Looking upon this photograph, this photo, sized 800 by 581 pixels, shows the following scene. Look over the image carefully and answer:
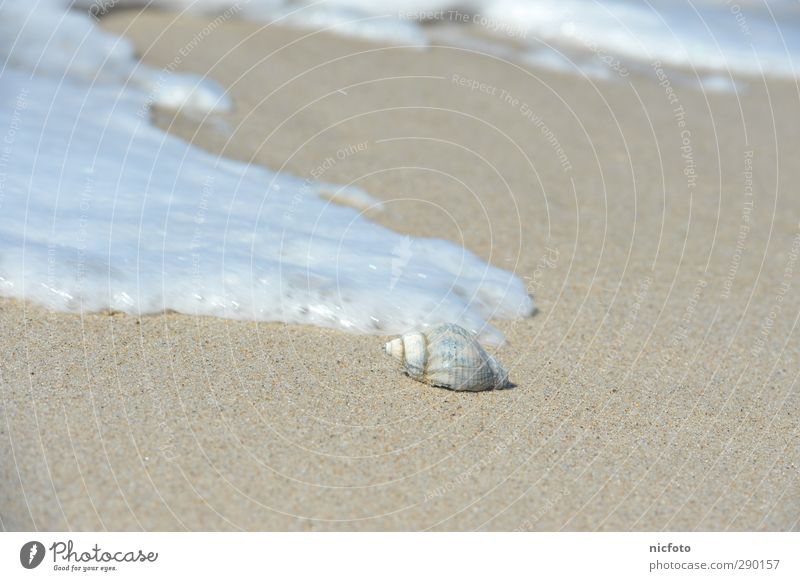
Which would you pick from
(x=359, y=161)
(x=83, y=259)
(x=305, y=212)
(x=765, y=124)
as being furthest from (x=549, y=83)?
(x=83, y=259)

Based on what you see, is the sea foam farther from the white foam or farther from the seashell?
the seashell

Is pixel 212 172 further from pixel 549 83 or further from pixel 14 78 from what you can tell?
pixel 549 83

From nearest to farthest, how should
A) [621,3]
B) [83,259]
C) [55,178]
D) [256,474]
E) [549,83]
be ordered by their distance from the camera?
[256,474], [83,259], [55,178], [549,83], [621,3]

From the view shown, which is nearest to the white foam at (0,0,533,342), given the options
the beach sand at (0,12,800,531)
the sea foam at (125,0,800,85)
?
the beach sand at (0,12,800,531)
